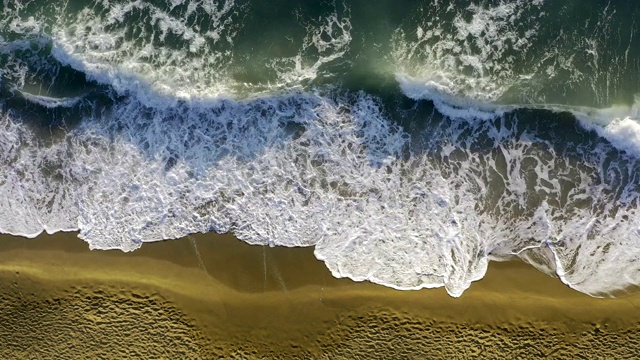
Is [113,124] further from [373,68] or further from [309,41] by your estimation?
[373,68]

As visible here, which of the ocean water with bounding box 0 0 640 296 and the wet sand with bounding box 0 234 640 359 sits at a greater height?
the ocean water with bounding box 0 0 640 296

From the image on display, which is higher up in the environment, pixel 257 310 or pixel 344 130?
pixel 344 130

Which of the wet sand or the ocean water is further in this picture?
the ocean water

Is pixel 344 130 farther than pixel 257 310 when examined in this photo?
Yes

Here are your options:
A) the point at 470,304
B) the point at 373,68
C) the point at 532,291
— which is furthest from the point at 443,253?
the point at 373,68
